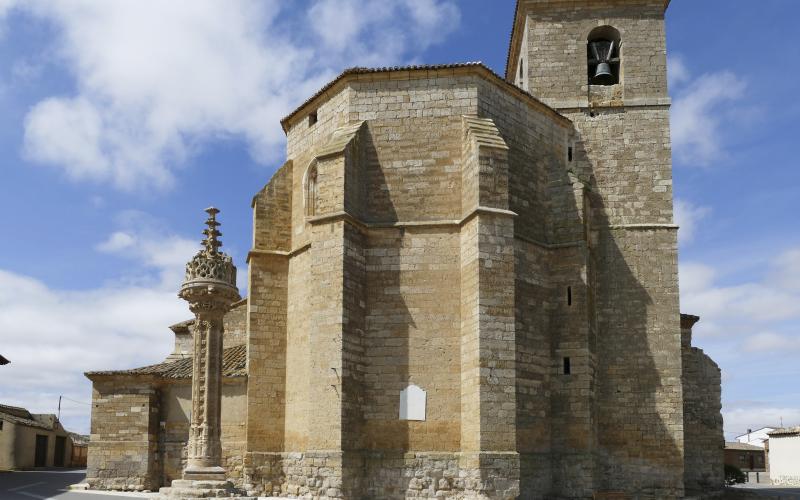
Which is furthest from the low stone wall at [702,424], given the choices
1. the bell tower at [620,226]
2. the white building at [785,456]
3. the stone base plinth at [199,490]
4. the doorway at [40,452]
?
the doorway at [40,452]

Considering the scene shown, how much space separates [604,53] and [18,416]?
3150 centimetres

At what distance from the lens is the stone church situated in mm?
14859

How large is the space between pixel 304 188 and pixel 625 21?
9580 millimetres

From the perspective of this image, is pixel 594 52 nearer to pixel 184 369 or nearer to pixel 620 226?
pixel 620 226

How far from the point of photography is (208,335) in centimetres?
1319

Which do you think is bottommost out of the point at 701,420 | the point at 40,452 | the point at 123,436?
the point at 40,452

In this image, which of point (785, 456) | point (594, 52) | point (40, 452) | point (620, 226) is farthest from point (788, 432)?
point (40, 452)

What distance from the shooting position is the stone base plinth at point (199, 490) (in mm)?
11922

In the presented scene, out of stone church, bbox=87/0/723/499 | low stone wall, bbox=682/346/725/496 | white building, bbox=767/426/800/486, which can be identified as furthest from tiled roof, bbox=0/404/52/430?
white building, bbox=767/426/800/486

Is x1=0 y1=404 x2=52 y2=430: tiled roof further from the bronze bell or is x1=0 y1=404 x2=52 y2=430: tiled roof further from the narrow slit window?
the bronze bell

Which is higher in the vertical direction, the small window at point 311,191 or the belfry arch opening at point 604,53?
the belfry arch opening at point 604,53

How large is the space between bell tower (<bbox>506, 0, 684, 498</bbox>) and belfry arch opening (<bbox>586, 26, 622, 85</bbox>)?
34 millimetres

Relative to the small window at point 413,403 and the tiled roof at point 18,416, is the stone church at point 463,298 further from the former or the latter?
the tiled roof at point 18,416

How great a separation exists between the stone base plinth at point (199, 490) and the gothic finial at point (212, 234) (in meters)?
3.72
